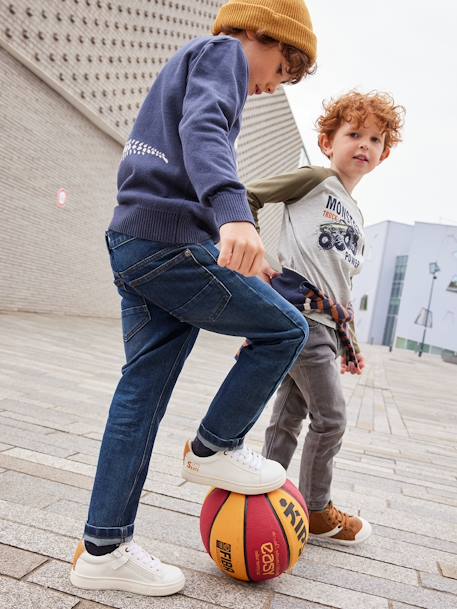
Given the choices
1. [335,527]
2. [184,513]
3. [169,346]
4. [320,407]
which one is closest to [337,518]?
[335,527]

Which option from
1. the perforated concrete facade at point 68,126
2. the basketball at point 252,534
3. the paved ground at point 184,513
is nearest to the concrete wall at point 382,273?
the perforated concrete facade at point 68,126

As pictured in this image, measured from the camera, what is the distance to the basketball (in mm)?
1869

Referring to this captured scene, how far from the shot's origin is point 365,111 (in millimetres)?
2648

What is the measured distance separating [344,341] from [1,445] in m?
1.83

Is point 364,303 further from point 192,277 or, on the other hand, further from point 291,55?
point 192,277

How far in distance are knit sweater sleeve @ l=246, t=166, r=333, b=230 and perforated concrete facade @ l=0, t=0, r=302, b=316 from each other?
11380 mm

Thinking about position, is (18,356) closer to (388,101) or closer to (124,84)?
(388,101)

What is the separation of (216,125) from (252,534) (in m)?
1.24

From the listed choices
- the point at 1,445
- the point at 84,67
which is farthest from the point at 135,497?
the point at 84,67

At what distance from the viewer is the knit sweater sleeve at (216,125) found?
1.52 metres

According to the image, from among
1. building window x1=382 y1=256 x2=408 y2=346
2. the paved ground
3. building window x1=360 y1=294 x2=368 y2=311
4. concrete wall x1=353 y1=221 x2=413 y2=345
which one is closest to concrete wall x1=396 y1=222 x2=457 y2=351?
building window x1=382 y1=256 x2=408 y2=346

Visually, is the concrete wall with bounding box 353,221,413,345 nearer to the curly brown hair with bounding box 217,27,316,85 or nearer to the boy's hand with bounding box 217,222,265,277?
the curly brown hair with bounding box 217,27,316,85

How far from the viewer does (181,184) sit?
5.57ft

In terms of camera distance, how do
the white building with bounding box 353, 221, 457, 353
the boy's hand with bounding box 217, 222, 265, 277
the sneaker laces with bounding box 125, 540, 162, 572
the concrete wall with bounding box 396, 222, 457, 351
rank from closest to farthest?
the boy's hand with bounding box 217, 222, 265, 277, the sneaker laces with bounding box 125, 540, 162, 572, the concrete wall with bounding box 396, 222, 457, 351, the white building with bounding box 353, 221, 457, 353
